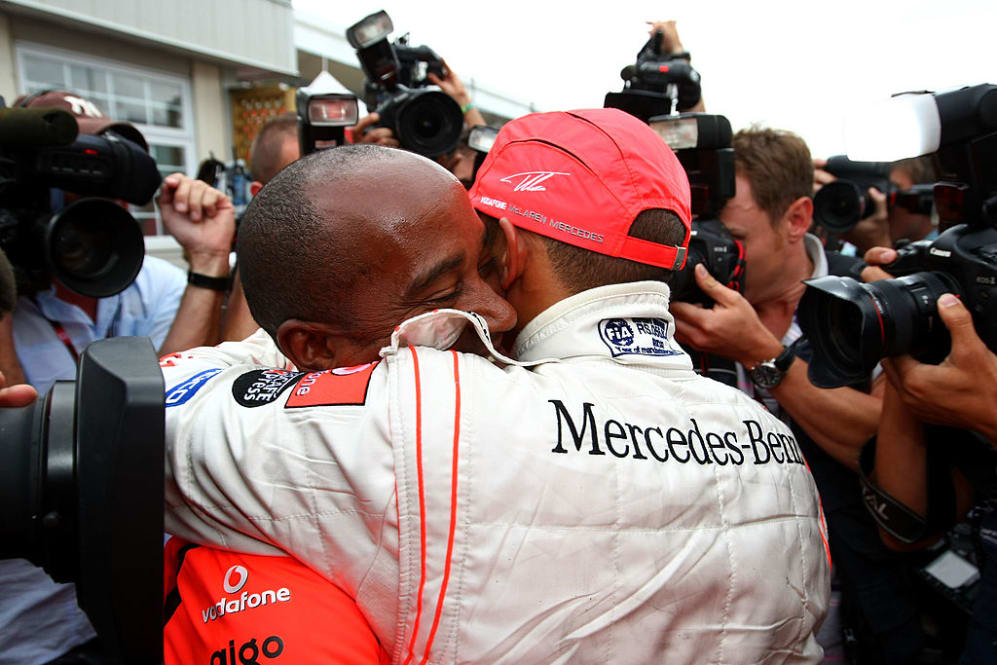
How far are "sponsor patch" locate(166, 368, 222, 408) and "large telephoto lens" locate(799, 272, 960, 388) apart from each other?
122cm

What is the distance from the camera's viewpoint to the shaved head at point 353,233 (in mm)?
1006

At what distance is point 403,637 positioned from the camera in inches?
32.5

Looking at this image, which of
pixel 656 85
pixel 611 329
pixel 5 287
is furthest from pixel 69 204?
pixel 656 85

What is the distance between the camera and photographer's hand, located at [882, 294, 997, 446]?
1387 millimetres

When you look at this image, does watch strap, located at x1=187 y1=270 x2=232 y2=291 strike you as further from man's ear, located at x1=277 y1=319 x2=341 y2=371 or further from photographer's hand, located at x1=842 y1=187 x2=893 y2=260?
photographer's hand, located at x1=842 y1=187 x2=893 y2=260

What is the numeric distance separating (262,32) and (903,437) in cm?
1145

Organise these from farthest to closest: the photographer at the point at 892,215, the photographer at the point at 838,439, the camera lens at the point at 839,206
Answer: the photographer at the point at 892,215 → the camera lens at the point at 839,206 → the photographer at the point at 838,439

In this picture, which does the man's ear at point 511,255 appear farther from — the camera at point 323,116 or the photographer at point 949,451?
the camera at point 323,116

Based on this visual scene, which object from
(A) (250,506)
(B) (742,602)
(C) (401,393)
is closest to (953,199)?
(B) (742,602)

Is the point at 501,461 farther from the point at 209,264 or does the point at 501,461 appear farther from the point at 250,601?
the point at 209,264

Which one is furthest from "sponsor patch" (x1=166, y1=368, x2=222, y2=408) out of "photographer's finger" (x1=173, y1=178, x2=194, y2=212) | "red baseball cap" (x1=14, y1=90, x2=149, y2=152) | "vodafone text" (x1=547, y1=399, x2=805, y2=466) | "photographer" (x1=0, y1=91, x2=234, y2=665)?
"photographer's finger" (x1=173, y1=178, x2=194, y2=212)

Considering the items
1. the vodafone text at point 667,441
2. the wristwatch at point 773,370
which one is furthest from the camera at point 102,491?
the wristwatch at point 773,370

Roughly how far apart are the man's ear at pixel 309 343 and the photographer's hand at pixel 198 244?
119 centimetres

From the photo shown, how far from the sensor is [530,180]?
49.6 inches
